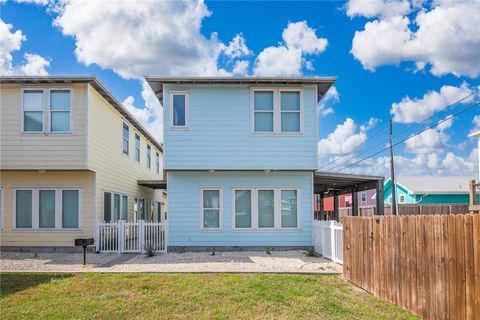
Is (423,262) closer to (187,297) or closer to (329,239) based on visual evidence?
(187,297)

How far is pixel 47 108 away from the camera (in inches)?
570

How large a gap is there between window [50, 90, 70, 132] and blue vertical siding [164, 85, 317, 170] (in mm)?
3543

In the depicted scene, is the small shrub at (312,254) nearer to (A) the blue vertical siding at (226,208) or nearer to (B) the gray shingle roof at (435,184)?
(A) the blue vertical siding at (226,208)

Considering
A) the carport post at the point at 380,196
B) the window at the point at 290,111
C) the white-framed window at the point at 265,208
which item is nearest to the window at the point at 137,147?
the white-framed window at the point at 265,208

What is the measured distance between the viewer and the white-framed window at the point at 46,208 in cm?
1488

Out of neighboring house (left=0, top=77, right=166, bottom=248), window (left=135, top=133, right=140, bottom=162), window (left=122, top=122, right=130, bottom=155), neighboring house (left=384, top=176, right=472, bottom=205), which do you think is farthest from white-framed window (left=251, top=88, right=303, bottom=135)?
neighboring house (left=384, top=176, right=472, bottom=205)

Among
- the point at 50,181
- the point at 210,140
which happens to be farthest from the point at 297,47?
the point at 50,181

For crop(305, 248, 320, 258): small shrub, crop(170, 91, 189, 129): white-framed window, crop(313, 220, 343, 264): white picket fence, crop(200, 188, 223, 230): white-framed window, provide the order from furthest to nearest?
crop(200, 188, 223, 230): white-framed window → crop(170, 91, 189, 129): white-framed window → crop(305, 248, 320, 258): small shrub → crop(313, 220, 343, 264): white picket fence

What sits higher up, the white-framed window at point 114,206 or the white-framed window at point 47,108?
the white-framed window at point 47,108

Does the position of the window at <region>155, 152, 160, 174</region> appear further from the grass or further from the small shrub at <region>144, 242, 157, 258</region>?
the grass

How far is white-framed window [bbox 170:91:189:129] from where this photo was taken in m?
14.8

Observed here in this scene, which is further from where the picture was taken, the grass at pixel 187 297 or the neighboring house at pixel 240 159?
the neighboring house at pixel 240 159

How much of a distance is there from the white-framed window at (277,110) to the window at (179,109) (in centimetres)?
247

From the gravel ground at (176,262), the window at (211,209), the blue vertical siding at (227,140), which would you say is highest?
the blue vertical siding at (227,140)
